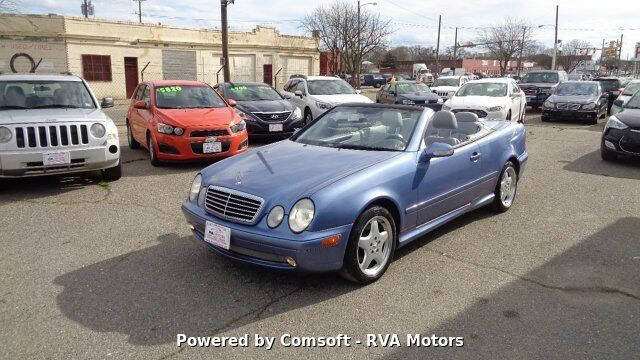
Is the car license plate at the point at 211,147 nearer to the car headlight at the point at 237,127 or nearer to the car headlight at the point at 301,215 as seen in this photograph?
the car headlight at the point at 237,127

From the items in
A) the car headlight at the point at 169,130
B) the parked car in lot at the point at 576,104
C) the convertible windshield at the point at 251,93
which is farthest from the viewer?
the parked car in lot at the point at 576,104

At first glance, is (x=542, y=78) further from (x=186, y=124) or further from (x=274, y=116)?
(x=186, y=124)

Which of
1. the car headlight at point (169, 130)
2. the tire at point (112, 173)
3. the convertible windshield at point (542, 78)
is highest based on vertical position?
the convertible windshield at point (542, 78)

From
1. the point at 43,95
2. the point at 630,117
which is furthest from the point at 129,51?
the point at 630,117

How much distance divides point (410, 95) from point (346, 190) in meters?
15.1

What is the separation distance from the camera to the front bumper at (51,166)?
6.19 meters

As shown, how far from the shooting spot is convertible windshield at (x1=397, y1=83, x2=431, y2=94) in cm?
1864

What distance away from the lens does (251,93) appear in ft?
40.3

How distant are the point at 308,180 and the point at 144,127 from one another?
A: 616cm

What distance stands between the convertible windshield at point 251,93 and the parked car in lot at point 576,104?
9.80 m

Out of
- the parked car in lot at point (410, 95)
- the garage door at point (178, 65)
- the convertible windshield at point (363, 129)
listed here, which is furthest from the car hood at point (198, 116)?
the garage door at point (178, 65)

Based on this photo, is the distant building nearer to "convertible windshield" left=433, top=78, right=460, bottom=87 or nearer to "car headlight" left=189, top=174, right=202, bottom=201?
"convertible windshield" left=433, top=78, right=460, bottom=87

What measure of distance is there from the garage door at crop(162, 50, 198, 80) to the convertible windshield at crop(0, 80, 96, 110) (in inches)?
895

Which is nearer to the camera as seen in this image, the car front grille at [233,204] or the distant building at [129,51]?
the car front grille at [233,204]
